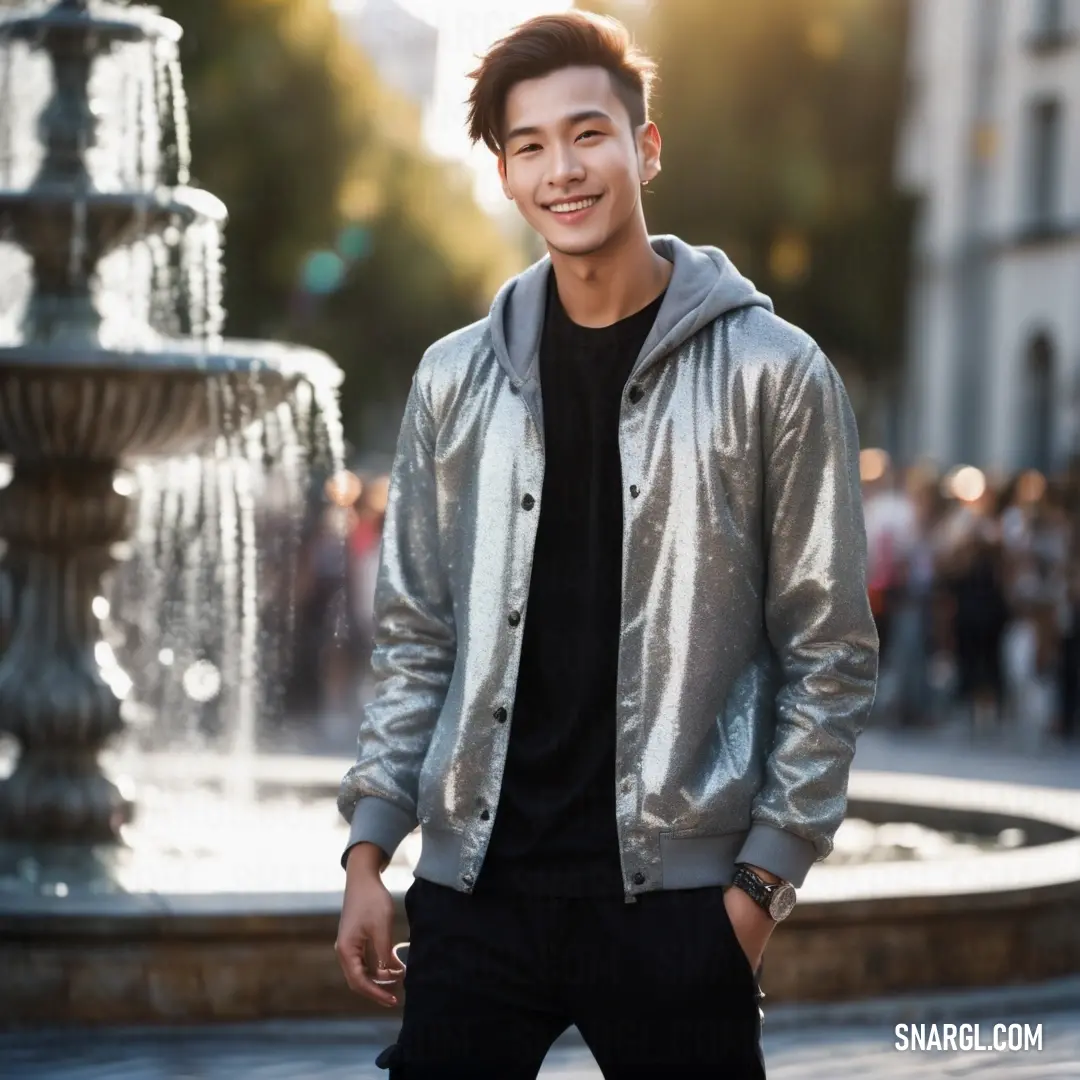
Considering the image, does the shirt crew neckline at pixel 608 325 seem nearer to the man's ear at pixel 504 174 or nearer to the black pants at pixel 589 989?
the man's ear at pixel 504 174

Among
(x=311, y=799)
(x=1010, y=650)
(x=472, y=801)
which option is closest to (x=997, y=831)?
(x=311, y=799)

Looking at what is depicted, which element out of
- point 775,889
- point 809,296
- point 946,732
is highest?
point 809,296

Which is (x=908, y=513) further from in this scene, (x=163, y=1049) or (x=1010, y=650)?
(x=163, y=1049)

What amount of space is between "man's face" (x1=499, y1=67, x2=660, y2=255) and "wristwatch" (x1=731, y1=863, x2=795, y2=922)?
858 mm

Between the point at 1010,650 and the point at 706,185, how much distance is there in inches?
945

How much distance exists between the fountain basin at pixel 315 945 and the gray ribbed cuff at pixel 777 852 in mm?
3684

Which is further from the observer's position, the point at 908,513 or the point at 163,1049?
the point at 908,513

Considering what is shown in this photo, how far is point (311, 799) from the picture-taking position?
39.9ft

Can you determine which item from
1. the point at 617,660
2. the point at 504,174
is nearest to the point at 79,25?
the point at 504,174

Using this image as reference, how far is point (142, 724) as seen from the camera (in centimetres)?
1052

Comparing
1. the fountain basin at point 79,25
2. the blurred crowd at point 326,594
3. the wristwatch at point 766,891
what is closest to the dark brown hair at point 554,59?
the wristwatch at point 766,891

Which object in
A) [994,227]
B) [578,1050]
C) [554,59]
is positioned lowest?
[578,1050]

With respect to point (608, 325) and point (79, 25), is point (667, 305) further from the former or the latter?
point (79, 25)

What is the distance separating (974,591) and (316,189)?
64.1 ft
